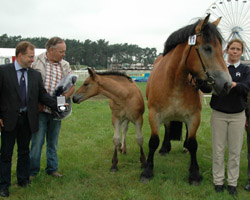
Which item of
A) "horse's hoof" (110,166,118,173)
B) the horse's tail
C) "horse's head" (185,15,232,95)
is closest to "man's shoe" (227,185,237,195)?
"horse's head" (185,15,232,95)

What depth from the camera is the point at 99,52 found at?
74.7 metres

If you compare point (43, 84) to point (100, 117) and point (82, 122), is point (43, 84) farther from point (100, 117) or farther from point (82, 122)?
point (100, 117)

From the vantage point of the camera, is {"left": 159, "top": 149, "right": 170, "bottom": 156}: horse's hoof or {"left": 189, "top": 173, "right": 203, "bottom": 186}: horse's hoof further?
{"left": 159, "top": 149, "right": 170, "bottom": 156}: horse's hoof

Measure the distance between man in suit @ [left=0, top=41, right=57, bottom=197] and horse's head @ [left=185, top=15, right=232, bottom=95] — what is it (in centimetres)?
222

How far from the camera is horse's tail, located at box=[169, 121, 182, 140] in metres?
4.95

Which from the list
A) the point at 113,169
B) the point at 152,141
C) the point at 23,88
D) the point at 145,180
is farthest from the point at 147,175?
the point at 23,88

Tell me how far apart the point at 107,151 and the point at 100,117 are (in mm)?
3444

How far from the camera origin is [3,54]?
75.3 feet

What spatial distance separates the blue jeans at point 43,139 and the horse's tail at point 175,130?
2470 millimetres

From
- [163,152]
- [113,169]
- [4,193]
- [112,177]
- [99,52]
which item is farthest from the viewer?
[99,52]

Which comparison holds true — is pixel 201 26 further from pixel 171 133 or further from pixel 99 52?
pixel 99 52

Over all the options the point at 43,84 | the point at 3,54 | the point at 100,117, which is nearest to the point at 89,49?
the point at 3,54

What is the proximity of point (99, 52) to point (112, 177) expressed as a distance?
73.3 m

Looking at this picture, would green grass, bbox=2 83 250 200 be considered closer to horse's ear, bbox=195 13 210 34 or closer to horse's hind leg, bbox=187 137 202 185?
horse's hind leg, bbox=187 137 202 185
